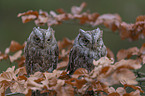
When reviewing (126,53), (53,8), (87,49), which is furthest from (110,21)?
(53,8)

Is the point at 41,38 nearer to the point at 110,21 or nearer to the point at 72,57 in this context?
the point at 72,57

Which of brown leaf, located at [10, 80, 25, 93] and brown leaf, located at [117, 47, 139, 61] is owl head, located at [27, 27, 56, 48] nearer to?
brown leaf, located at [10, 80, 25, 93]

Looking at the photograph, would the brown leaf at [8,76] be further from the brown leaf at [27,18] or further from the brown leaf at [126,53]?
the brown leaf at [126,53]

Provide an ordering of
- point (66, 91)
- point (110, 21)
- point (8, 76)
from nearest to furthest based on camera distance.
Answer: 1. point (66, 91)
2. point (8, 76)
3. point (110, 21)

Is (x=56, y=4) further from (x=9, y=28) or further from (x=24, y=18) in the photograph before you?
(x=24, y=18)

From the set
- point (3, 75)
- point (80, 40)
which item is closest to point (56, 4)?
point (80, 40)

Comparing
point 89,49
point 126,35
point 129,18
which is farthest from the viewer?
point 129,18
